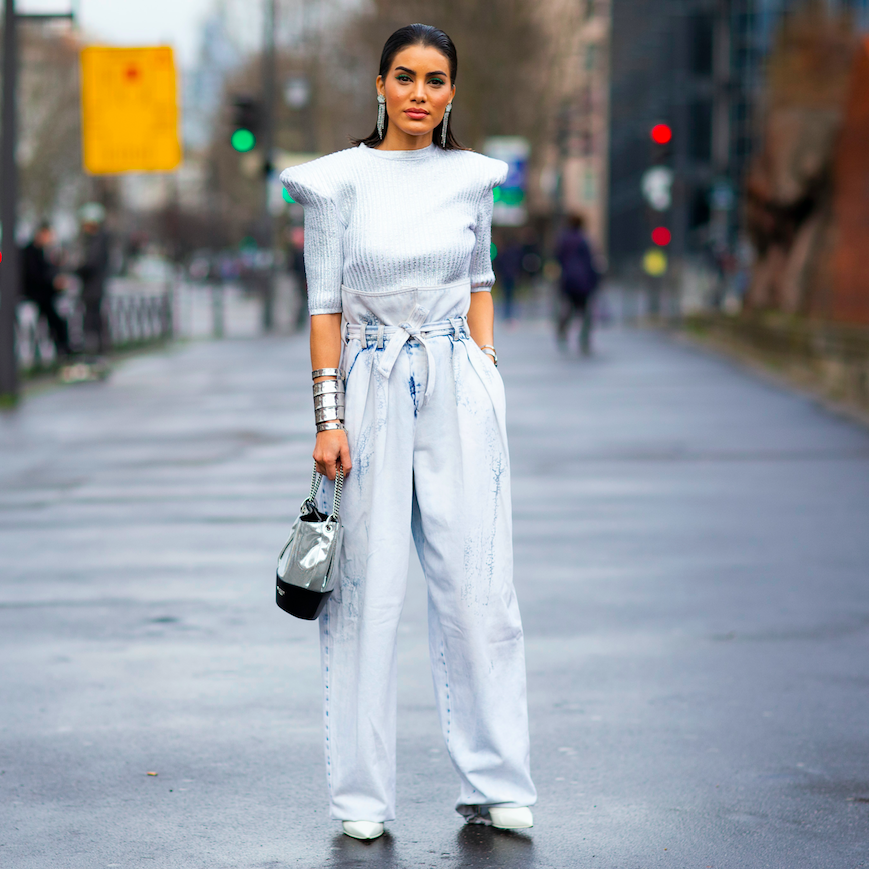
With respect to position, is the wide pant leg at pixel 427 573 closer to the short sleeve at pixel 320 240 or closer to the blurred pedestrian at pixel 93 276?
the short sleeve at pixel 320 240

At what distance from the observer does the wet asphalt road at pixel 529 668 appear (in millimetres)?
4066

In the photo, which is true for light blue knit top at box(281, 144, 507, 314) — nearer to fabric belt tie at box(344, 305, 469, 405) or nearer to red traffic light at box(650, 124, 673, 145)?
fabric belt tie at box(344, 305, 469, 405)

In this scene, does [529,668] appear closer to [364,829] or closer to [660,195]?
[364,829]

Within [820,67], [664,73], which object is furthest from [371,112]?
[820,67]

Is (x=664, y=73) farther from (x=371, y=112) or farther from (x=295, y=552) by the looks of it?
(x=295, y=552)

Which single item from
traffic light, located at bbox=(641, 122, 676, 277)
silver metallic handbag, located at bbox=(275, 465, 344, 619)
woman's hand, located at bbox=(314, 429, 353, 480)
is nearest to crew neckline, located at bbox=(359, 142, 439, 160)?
woman's hand, located at bbox=(314, 429, 353, 480)

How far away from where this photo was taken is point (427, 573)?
4031 millimetres

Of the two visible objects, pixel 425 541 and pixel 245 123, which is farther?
pixel 245 123

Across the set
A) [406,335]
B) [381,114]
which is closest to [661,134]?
[381,114]

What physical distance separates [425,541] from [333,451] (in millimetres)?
330

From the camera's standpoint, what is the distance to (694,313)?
28.0 meters

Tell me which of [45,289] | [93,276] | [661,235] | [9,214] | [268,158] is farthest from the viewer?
[661,235]

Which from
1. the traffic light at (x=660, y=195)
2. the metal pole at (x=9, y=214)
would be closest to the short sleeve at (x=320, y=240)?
the metal pole at (x=9, y=214)

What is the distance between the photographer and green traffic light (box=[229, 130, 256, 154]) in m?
26.6
